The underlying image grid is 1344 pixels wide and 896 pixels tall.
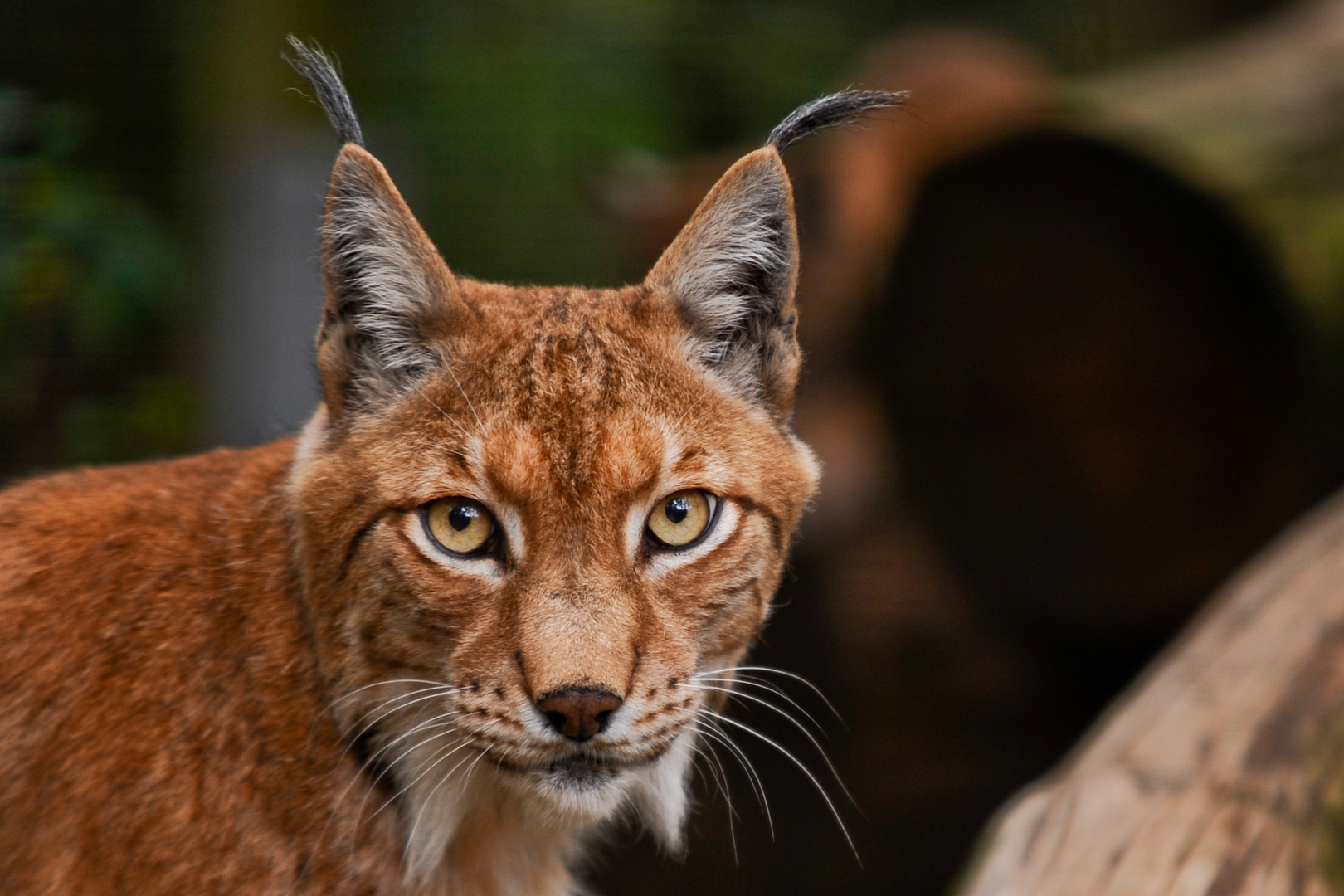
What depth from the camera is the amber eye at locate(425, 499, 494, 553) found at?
289 centimetres

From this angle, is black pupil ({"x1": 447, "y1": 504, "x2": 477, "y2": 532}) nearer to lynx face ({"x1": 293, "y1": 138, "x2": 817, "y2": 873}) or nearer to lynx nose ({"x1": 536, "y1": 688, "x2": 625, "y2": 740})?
lynx face ({"x1": 293, "y1": 138, "x2": 817, "y2": 873})

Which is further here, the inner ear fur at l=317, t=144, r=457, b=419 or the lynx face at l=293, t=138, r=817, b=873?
the inner ear fur at l=317, t=144, r=457, b=419

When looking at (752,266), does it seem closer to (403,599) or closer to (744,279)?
(744,279)

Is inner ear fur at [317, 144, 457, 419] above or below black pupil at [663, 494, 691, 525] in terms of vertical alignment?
above

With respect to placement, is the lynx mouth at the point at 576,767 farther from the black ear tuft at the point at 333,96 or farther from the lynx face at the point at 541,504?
the black ear tuft at the point at 333,96

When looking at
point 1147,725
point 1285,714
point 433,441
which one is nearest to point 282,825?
point 433,441

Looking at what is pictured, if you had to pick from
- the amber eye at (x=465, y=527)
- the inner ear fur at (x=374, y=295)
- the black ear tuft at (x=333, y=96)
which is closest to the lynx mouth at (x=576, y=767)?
the amber eye at (x=465, y=527)

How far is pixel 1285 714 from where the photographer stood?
3.48 metres

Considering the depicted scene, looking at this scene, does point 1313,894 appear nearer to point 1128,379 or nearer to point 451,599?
point 451,599

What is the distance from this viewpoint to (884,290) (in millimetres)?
6152

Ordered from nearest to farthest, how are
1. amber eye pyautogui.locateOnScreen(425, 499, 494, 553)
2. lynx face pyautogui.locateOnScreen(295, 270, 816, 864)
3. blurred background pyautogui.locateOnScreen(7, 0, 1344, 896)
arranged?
lynx face pyautogui.locateOnScreen(295, 270, 816, 864)
amber eye pyautogui.locateOnScreen(425, 499, 494, 553)
blurred background pyautogui.locateOnScreen(7, 0, 1344, 896)

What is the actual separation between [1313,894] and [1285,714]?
0.58 metres

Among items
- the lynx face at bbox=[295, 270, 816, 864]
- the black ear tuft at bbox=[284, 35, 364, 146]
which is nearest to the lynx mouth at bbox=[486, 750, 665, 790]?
the lynx face at bbox=[295, 270, 816, 864]

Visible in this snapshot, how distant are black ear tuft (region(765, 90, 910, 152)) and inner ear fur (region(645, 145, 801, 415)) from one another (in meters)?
0.11
